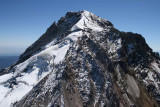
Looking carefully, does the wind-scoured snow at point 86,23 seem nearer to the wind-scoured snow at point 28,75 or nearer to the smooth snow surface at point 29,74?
the smooth snow surface at point 29,74

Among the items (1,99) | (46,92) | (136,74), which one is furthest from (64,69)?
(136,74)

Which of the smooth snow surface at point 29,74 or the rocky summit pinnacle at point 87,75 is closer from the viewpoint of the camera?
the rocky summit pinnacle at point 87,75

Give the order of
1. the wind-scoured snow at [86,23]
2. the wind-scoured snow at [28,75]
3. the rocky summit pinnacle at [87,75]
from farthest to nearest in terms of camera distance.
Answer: the wind-scoured snow at [86,23] < the wind-scoured snow at [28,75] < the rocky summit pinnacle at [87,75]

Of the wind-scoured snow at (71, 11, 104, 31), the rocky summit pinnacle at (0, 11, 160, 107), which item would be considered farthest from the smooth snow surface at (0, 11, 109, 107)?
the wind-scoured snow at (71, 11, 104, 31)

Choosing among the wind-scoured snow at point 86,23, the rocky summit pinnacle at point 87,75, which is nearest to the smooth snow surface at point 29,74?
the rocky summit pinnacle at point 87,75

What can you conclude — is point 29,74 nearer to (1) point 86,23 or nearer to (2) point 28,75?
(2) point 28,75

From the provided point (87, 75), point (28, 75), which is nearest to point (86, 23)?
point (87, 75)

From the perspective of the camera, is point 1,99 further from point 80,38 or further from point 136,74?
point 136,74

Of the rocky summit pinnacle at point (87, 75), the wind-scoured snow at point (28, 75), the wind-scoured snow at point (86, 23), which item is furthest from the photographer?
the wind-scoured snow at point (86, 23)
